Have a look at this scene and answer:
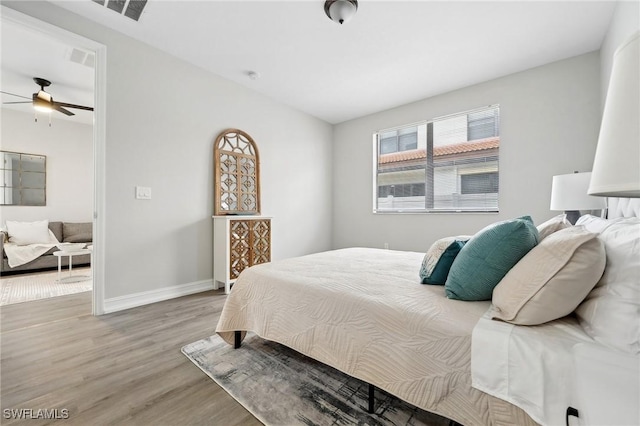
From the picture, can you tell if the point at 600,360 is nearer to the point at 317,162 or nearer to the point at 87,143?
the point at 317,162

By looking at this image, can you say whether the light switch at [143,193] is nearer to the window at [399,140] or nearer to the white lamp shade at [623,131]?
the white lamp shade at [623,131]

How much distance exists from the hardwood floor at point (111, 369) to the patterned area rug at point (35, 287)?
0.47m

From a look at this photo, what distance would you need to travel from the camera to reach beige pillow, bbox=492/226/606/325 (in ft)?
2.79

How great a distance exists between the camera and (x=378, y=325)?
1.16m

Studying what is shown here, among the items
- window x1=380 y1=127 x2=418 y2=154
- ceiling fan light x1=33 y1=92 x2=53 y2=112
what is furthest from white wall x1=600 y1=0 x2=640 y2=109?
ceiling fan light x1=33 y1=92 x2=53 y2=112

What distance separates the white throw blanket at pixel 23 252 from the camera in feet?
12.8

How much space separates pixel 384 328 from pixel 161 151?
288 centimetres

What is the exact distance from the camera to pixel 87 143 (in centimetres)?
536

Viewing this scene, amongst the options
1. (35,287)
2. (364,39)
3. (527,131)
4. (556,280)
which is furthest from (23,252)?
(527,131)

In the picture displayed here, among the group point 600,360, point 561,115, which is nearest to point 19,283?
point 600,360

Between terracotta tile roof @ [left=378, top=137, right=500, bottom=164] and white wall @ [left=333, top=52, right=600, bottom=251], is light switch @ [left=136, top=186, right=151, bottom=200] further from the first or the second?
terracotta tile roof @ [left=378, top=137, right=500, bottom=164]

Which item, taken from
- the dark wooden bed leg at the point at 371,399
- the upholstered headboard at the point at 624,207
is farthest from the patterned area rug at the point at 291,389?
the upholstered headboard at the point at 624,207

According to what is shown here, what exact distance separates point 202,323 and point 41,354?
970 mm

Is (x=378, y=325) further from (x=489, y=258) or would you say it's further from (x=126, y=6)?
(x=126, y=6)
